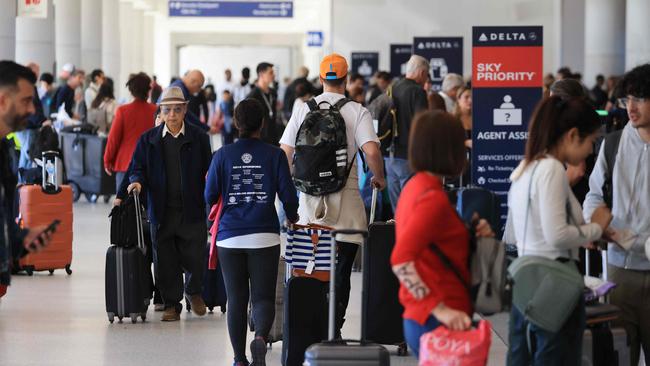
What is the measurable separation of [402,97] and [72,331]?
432 centimetres

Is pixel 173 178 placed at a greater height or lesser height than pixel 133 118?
lesser

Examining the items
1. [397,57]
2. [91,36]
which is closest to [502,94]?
[397,57]

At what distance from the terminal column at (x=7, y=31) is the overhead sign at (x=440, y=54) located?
6.27 m

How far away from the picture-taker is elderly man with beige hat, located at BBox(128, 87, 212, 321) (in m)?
9.16

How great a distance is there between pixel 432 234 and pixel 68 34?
33.3 metres

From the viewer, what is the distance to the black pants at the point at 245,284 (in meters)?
7.31

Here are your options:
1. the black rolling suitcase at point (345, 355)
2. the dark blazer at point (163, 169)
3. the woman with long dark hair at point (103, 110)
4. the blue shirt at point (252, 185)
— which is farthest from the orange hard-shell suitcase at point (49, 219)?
the woman with long dark hair at point (103, 110)

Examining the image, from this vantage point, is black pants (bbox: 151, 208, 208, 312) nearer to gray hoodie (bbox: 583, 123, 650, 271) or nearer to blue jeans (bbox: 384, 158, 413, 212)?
blue jeans (bbox: 384, 158, 413, 212)

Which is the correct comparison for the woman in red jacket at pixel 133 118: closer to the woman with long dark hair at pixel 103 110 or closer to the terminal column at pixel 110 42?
the woman with long dark hair at pixel 103 110

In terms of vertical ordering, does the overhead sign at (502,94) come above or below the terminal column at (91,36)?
below

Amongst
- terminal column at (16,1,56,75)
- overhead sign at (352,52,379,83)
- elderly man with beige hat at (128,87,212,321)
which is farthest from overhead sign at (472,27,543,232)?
overhead sign at (352,52,379,83)

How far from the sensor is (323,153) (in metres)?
7.75

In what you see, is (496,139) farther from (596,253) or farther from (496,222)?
(596,253)

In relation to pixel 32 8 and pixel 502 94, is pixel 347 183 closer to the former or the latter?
pixel 502 94
